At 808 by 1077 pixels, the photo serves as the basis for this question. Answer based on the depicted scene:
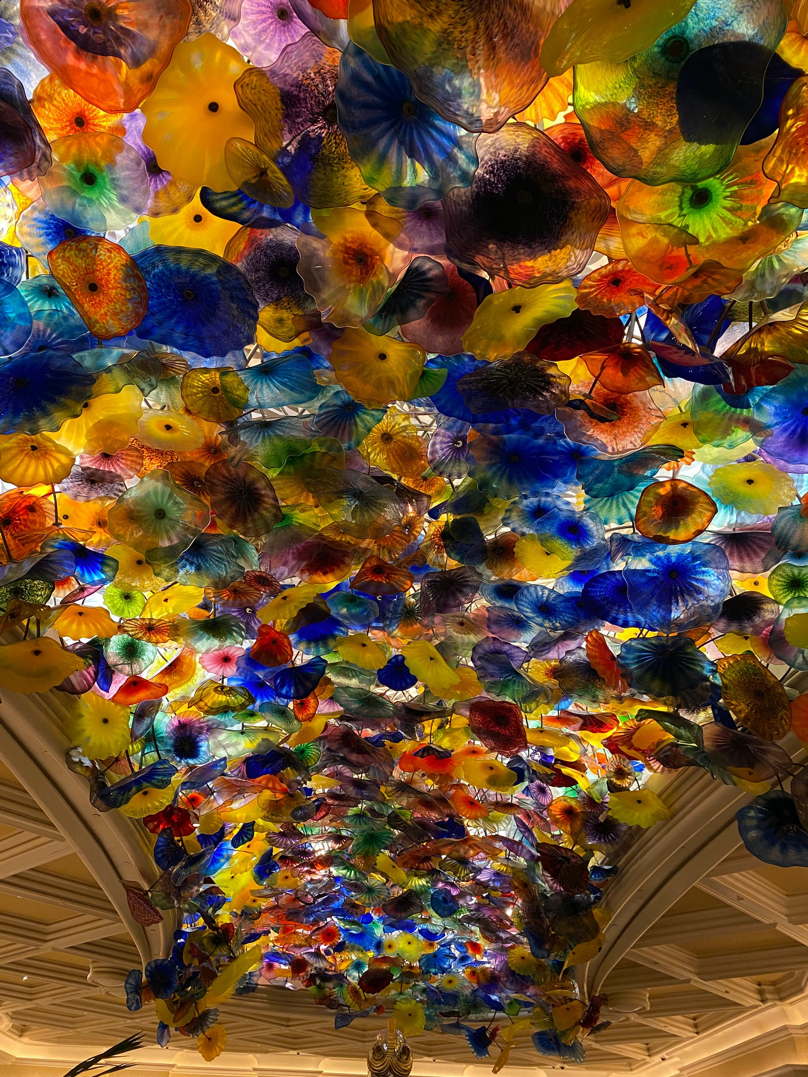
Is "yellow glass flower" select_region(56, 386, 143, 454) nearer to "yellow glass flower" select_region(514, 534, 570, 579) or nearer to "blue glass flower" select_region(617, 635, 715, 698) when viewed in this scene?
"yellow glass flower" select_region(514, 534, 570, 579)

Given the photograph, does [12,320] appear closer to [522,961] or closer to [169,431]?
[169,431]

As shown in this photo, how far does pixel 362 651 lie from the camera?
3889mm

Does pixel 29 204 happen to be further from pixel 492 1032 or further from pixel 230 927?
pixel 492 1032

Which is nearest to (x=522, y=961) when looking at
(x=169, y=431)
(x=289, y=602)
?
(x=289, y=602)

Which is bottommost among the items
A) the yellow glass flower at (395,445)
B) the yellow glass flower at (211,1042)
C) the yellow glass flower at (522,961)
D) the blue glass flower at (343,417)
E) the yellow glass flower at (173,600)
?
the yellow glass flower at (211,1042)

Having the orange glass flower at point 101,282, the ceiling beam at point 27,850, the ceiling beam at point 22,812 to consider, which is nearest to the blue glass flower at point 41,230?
the orange glass flower at point 101,282

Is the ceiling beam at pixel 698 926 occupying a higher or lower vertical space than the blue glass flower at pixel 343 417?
lower

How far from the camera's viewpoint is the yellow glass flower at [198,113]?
6.18ft

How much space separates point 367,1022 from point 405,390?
12821 mm

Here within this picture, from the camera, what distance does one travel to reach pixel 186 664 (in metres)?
4.21

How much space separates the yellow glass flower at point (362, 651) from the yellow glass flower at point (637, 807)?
1.95 m

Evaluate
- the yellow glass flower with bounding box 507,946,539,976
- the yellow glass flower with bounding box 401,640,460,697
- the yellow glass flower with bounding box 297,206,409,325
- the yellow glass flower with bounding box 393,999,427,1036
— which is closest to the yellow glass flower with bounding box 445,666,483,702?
the yellow glass flower with bounding box 401,640,460,697

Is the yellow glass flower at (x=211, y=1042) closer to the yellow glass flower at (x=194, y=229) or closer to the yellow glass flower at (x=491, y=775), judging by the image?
the yellow glass flower at (x=491, y=775)

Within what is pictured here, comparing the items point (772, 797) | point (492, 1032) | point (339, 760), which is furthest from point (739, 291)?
point (492, 1032)
